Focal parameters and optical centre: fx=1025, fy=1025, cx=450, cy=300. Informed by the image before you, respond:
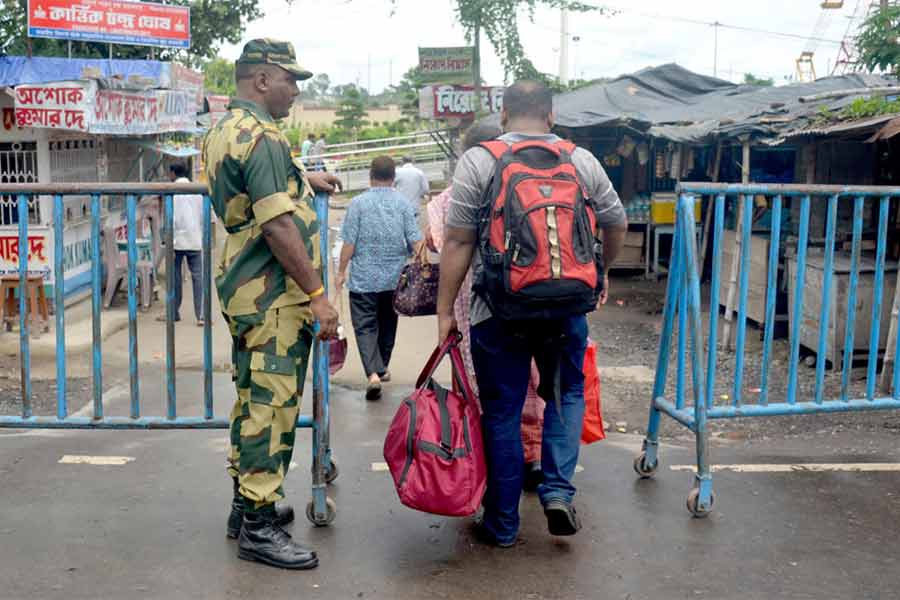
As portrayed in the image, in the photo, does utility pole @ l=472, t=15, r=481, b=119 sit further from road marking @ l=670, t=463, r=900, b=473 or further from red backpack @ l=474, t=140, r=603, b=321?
red backpack @ l=474, t=140, r=603, b=321

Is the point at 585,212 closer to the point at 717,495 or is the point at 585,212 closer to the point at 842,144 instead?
the point at 717,495

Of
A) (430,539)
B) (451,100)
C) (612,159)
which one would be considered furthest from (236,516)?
(451,100)

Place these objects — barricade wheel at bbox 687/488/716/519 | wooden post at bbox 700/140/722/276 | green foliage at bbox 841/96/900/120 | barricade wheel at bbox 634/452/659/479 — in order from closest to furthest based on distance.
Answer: barricade wheel at bbox 687/488/716/519, barricade wheel at bbox 634/452/659/479, green foliage at bbox 841/96/900/120, wooden post at bbox 700/140/722/276

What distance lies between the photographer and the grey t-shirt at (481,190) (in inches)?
152

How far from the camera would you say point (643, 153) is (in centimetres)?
1484

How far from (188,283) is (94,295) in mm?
10263

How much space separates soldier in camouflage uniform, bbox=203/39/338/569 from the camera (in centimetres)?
357

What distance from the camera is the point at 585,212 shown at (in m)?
3.77

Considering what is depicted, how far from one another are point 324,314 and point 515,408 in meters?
0.89

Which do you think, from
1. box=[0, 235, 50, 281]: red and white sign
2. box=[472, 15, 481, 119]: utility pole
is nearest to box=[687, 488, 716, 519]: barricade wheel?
box=[0, 235, 50, 281]: red and white sign

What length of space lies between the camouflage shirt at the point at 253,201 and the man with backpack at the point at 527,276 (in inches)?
23.8

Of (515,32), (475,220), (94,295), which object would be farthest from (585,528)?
(515,32)

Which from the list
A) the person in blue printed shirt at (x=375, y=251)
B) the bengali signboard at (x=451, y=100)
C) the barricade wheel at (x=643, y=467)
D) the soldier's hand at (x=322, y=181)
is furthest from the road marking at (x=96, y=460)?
the bengali signboard at (x=451, y=100)

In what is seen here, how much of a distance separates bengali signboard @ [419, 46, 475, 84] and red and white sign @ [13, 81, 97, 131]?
60.7 ft
